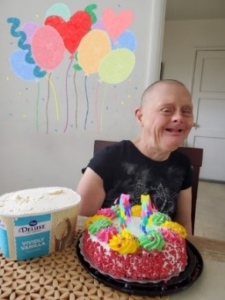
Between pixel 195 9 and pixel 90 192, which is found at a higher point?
pixel 195 9

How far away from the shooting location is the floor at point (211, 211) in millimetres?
2254

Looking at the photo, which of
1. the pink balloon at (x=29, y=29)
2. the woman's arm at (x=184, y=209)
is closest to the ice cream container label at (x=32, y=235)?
the woman's arm at (x=184, y=209)

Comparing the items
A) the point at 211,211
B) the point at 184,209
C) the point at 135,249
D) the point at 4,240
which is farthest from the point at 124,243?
the point at 211,211

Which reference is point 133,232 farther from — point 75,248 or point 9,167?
point 9,167

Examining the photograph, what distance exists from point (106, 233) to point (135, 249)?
0.08m

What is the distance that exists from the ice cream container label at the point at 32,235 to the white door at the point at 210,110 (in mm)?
3449

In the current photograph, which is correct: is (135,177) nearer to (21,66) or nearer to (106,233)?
(106,233)

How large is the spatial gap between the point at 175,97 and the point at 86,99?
34.7 inches

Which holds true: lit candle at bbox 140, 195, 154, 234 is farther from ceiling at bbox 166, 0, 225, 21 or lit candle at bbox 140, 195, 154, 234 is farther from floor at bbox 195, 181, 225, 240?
ceiling at bbox 166, 0, 225, 21

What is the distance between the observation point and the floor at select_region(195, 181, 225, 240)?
225 centimetres

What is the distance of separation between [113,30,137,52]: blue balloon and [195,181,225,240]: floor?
1.71 metres

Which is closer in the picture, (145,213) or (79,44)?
(145,213)

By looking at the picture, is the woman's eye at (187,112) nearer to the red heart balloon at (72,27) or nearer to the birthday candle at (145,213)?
the birthday candle at (145,213)

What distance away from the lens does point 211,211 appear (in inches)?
107
